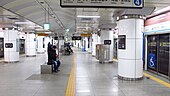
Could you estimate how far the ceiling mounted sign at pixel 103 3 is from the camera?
472cm

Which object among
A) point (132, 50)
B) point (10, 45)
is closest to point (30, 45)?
point (10, 45)

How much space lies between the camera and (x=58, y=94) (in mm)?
6293

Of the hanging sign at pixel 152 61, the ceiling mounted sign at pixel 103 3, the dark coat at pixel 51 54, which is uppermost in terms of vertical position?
the ceiling mounted sign at pixel 103 3

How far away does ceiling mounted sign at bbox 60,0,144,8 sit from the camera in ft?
15.5

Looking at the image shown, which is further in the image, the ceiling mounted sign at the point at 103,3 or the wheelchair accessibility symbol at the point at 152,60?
the wheelchair accessibility symbol at the point at 152,60

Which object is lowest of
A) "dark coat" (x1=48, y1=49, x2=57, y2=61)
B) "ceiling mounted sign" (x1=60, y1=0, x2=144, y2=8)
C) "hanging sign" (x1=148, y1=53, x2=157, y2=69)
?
"hanging sign" (x1=148, y1=53, x2=157, y2=69)

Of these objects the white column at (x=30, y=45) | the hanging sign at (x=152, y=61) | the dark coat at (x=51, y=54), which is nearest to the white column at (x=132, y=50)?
the hanging sign at (x=152, y=61)

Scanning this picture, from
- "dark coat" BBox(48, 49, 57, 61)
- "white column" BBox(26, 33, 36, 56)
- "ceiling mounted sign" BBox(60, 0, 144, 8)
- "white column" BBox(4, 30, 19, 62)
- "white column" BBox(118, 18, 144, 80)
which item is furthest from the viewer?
"white column" BBox(26, 33, 36, 56)

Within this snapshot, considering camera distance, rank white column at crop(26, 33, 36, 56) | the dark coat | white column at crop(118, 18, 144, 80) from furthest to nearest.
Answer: white column at crop(26, 33, 36, 56) → the dark coat → white column at crop(118, 18, 144, 80)

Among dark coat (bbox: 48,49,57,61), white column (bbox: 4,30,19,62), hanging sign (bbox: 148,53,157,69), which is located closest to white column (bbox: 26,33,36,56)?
white column (bbox: 4,30,19,62)

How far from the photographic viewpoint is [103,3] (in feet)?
15.8

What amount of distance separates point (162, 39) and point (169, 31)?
1.31 m

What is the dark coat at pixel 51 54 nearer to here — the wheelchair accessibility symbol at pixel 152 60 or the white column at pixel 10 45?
the wheelchair accessibility symbol at pixel 152 60

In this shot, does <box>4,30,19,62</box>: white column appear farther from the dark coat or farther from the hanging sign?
the hanging sign
